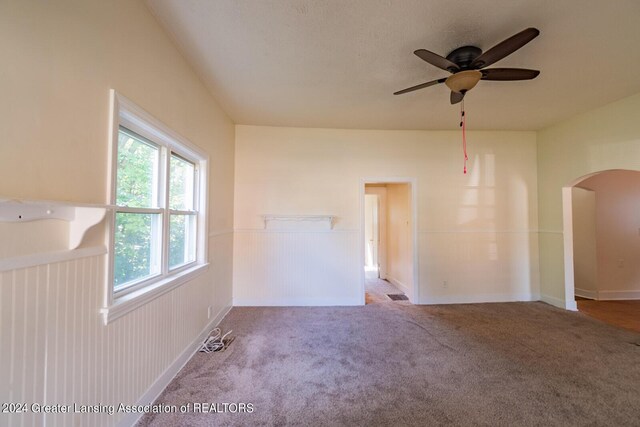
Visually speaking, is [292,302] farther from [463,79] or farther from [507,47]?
[507,47]

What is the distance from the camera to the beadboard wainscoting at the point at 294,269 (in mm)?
3830

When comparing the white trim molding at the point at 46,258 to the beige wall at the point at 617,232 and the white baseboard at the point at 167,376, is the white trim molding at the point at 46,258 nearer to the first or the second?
the white baseboard at the point at 167,376

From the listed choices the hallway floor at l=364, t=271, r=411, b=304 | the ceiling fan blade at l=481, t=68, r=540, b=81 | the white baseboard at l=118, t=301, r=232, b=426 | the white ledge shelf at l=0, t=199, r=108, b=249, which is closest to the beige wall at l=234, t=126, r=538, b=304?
the hallway floor at l=364, t=271, r=411, b=304

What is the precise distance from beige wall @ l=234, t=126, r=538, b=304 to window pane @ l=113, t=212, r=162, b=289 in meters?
1.89

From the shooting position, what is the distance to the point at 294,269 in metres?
3.86

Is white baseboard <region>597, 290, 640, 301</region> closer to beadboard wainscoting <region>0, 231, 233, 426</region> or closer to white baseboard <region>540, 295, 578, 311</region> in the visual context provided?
white baseboard <region>540, 295, 578, 311</region>

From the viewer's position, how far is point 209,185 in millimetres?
2895

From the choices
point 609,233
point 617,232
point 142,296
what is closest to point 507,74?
point 142,296

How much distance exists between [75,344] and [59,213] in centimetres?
64

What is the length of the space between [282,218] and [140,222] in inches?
85.2

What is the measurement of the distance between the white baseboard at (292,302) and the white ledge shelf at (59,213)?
2.92 meters

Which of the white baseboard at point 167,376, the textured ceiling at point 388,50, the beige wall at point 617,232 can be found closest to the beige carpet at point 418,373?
the white baseboard at point 167,376

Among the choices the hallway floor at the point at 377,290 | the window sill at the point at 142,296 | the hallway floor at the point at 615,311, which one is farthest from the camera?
the hallway floor at the point at 377,290

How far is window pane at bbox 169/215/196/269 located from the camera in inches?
90.5
